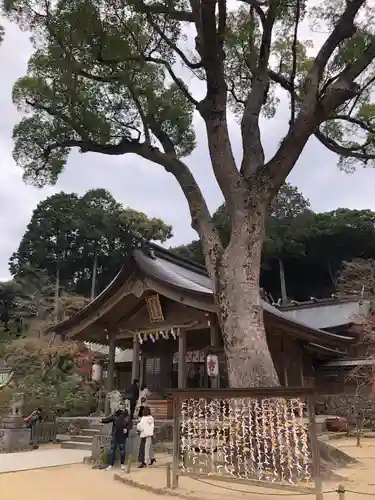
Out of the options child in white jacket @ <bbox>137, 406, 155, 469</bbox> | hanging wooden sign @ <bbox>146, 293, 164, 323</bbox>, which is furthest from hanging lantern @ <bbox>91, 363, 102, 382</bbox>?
child in white jacket @ <bbox>137, 406, 155, 469</bbox>

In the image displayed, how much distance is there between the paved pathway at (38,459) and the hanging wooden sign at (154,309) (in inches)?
168

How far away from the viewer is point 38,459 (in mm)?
10562

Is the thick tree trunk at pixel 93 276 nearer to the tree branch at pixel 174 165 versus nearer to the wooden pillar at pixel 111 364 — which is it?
the wooden pillar at pixel 111 364

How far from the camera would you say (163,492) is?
6410 mm

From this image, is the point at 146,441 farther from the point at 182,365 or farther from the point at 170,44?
the point at 170,44

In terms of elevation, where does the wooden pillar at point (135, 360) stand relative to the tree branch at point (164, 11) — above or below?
below

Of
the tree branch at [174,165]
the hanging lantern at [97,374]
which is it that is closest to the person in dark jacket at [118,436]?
the tree branch at [174,165]

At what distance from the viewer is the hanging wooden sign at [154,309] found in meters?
14.0

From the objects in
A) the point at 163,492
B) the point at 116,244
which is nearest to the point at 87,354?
the point at 163,492

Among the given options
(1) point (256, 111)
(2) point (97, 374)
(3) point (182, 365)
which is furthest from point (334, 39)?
(2) point (97, 374)

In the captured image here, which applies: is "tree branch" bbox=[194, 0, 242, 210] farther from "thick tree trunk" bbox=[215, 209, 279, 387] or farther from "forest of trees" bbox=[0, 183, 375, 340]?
"forest of trees" bbox=[0, 183, 375, 340]

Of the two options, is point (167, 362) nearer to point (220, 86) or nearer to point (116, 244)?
point (220, 86)

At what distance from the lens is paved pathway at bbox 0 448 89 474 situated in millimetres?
9445

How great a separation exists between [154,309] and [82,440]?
4.39m
